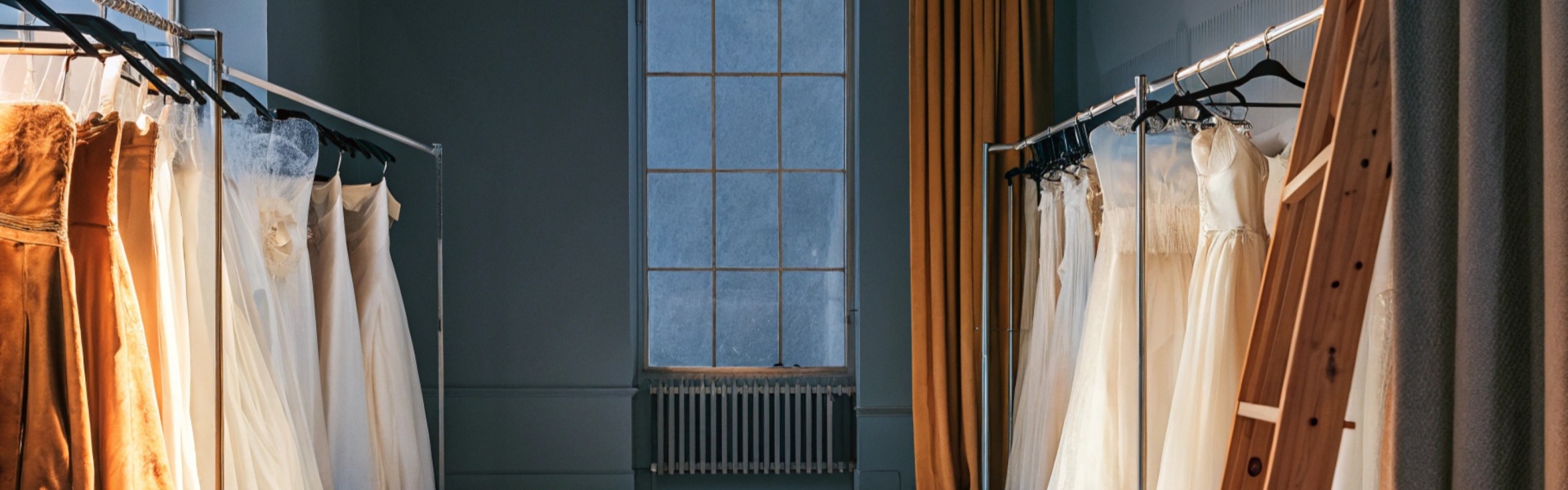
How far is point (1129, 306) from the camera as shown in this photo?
8.05ft

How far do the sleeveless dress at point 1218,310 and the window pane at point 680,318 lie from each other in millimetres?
2361

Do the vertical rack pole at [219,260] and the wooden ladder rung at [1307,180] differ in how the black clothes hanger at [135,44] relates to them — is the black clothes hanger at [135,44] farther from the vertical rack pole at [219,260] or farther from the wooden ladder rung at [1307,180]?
the wooden ladder rung at [1307,180]

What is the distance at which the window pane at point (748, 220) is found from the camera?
4.12 metres

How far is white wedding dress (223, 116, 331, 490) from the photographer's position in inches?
81.9

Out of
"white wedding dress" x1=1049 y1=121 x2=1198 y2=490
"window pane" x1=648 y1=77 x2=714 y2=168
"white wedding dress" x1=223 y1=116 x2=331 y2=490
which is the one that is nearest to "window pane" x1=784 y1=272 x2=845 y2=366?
"window pane" x1=648 y1=77 x2=714 y2=168

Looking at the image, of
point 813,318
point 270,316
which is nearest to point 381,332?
point 270,316

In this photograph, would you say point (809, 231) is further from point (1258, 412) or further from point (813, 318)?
point (1258, 412)

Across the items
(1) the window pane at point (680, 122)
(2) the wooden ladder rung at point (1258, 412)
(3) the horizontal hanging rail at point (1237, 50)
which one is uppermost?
(1) the window pane at point (680, 122)

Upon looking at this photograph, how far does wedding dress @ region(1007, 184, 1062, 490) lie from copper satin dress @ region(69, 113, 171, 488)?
2.43m

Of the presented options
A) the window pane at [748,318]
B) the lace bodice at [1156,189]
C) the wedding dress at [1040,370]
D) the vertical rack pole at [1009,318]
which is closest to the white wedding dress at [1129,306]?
the lace bodice at [1156,189]

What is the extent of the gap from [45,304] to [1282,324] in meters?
1.60

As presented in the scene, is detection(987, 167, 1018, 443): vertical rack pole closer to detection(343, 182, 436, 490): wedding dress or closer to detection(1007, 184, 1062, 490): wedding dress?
detection(1007, 184, 1062, 490): wedding dress

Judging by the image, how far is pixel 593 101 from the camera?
3.88 metres

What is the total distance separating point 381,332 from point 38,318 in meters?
1.59
